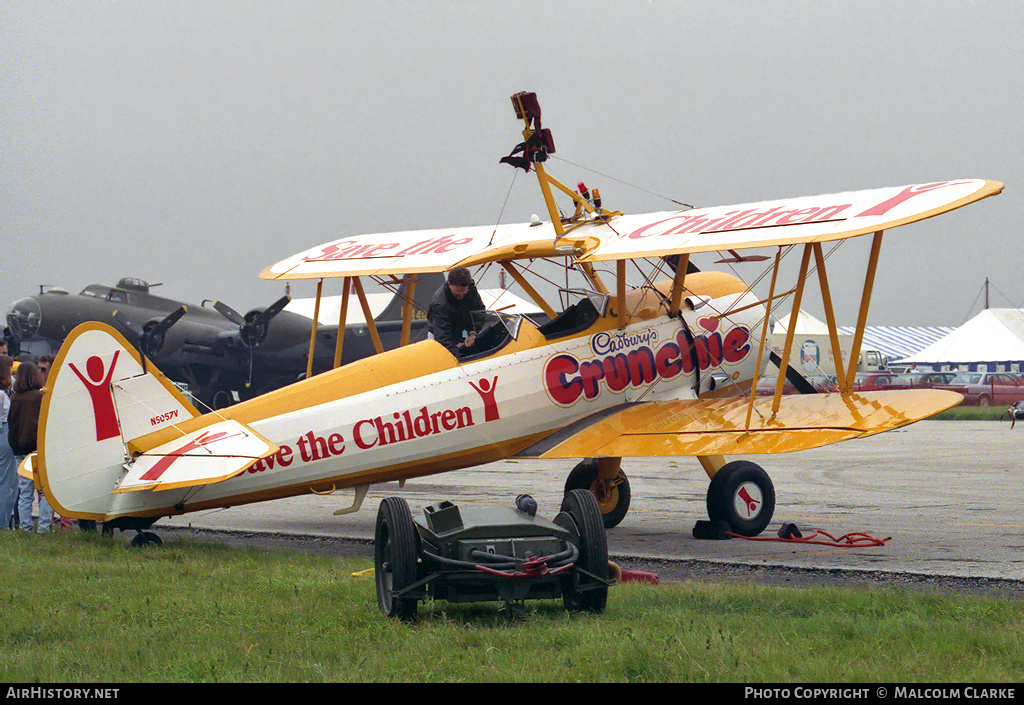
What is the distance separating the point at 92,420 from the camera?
8578 mm

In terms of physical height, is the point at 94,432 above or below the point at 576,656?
above

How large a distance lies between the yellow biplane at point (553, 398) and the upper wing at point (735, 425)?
0.03m

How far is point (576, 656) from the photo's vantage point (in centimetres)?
477

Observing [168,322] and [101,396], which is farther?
[168,322]

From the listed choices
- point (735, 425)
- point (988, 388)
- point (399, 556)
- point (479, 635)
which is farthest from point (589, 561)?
point (988, 388)

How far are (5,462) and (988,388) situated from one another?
41.0m

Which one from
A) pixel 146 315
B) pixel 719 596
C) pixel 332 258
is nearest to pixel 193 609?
pixel 719 596

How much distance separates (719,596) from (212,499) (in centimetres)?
471

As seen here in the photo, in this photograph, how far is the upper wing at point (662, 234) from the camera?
8914mm

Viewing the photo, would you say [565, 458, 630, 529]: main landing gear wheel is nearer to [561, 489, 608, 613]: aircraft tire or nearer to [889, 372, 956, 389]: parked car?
[561, 489, 608, 613]: aircraft tire

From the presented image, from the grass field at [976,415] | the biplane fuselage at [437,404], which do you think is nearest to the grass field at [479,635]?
the biplane fuselage at [437,404]

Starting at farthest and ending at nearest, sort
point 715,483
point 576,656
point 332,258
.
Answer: point 332,258
point 715,483
point 576,656

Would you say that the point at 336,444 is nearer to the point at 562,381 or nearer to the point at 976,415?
the point at 562,381
